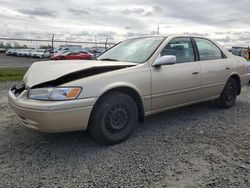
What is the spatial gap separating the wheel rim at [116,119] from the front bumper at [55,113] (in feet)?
1.09

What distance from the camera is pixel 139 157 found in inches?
117

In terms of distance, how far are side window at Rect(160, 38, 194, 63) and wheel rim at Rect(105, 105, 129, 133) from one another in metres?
1.17

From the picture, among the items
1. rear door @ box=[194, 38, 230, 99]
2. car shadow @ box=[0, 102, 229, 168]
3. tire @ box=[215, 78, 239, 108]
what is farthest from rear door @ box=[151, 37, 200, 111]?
tire @ box=[215, 78, 239, 108]

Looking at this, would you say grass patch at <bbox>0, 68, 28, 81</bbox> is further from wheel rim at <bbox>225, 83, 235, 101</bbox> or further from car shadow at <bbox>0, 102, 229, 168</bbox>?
wheel rim at <bbox>225, 83, 235, 101</bbox>

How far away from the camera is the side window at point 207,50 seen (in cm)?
454

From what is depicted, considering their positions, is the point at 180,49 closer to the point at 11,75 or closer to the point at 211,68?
the point at 211,68

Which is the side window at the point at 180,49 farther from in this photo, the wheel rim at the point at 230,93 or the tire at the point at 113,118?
the wheel rim at the point at 230,93

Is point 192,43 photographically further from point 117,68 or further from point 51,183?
point 51,183

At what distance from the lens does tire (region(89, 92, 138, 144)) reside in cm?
312

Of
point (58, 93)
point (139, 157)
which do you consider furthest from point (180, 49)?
point (58, 93)

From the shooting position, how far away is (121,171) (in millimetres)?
2670

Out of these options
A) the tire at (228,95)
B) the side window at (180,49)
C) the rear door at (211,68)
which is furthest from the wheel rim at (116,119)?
the tire at (228,95)

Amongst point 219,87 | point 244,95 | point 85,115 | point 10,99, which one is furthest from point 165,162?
point 244,95

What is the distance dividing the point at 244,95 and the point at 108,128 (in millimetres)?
4948
